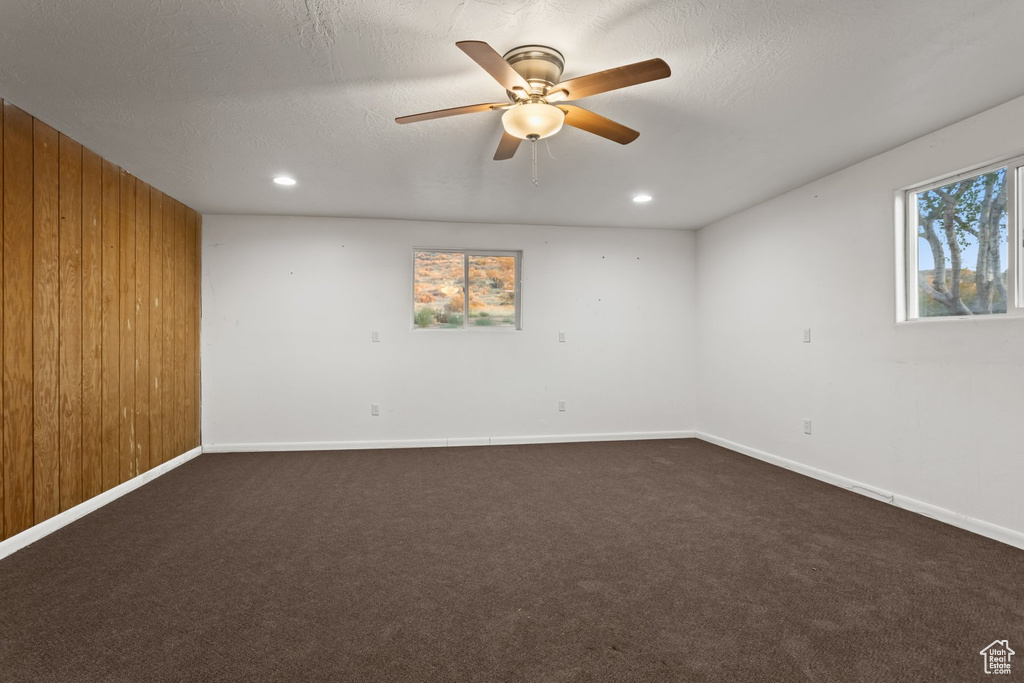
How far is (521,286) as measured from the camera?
5.31 metres

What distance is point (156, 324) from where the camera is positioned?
3.93 meters

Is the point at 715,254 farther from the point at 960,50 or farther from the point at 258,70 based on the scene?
the point at 258,70

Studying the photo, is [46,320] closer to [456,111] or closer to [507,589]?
[456,111]

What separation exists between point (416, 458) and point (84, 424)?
234cm

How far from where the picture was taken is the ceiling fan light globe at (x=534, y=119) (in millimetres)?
2123

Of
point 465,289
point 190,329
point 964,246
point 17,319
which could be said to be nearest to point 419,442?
point 465,289

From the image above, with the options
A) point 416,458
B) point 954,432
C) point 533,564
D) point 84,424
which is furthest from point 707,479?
point 84,424

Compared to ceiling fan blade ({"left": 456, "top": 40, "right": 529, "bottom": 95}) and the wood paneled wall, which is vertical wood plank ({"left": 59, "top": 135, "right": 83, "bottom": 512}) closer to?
the wood paneled wall

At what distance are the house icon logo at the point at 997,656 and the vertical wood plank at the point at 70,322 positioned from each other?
13.7 feet

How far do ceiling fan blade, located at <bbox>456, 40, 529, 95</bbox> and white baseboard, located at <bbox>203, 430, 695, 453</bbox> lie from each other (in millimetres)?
3681

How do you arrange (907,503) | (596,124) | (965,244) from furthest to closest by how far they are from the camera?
1. (907,503)
2. (965,244)
3. (596,124)

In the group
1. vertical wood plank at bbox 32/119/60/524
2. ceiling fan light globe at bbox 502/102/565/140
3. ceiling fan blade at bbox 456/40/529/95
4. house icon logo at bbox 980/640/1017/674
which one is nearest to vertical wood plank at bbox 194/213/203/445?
vertical wood plank at bbox 32/119/60/524

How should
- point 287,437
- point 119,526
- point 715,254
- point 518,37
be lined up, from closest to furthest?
1. point 518,37
2. point 119,526
3. point 287,437
4. point 715,254

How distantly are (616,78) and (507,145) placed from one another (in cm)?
80
